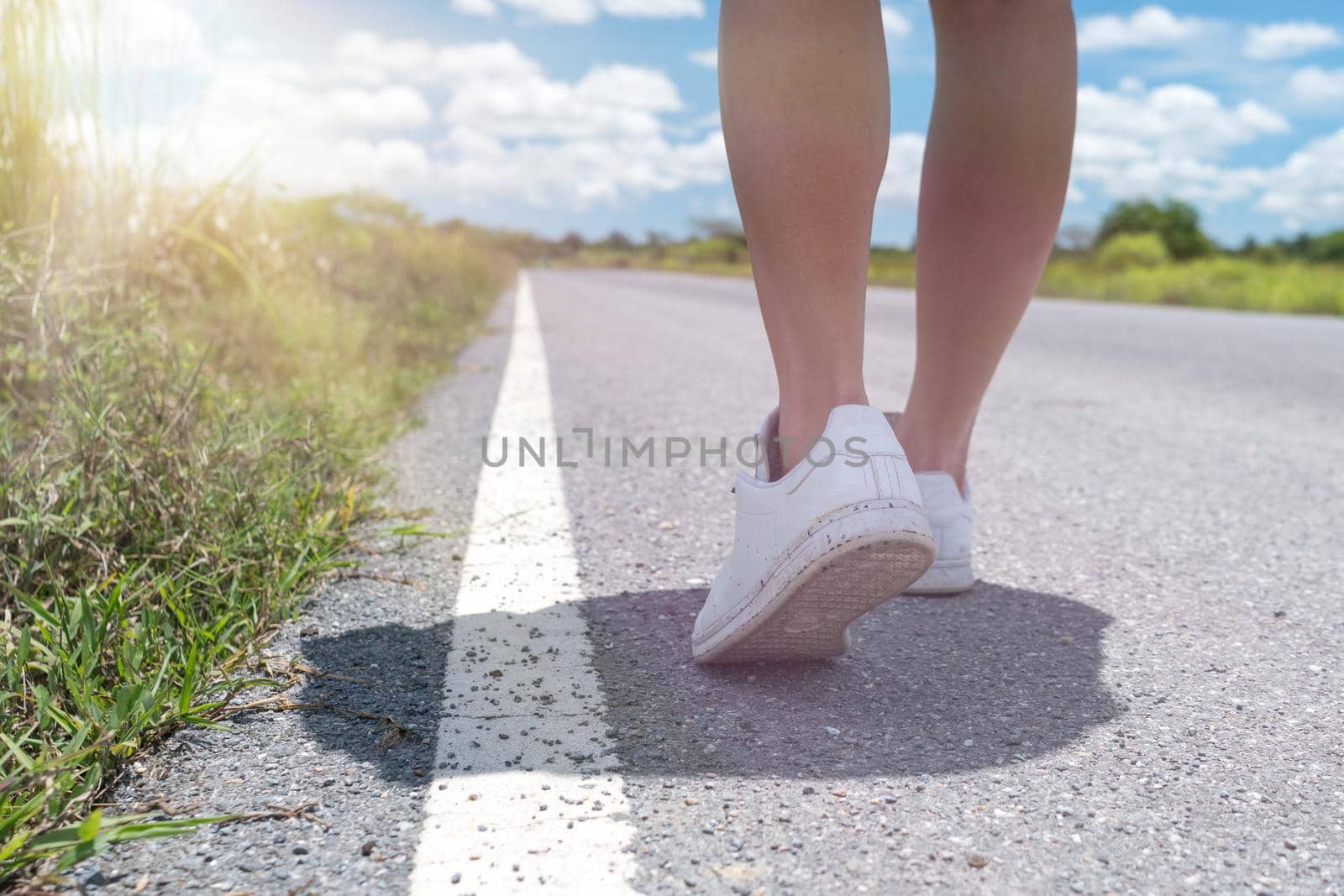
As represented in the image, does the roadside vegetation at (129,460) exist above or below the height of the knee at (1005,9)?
Result: below

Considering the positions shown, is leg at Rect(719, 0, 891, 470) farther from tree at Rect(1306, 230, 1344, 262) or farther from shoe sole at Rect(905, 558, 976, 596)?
tree at Rect(1306, 230, 1344, 262)

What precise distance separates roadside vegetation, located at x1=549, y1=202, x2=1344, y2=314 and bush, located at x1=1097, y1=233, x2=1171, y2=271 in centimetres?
4

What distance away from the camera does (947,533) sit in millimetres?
1788

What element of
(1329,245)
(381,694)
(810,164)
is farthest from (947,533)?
(1329,245)

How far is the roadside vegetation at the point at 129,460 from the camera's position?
1.18m

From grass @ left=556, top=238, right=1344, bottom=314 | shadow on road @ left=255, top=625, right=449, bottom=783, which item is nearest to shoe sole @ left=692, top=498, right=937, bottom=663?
shadow on road @ left=255, top=625, right=449, bottom=783

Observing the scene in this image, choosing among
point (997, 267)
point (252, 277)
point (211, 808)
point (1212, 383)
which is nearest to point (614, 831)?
point (211, 808)

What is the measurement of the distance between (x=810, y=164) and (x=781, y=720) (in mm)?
708

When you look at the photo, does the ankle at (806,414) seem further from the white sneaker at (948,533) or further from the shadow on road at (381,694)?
the shadow on road at (381,694)

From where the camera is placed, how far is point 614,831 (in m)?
1.05

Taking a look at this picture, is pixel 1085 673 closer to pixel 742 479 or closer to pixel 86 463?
pixel 742 479

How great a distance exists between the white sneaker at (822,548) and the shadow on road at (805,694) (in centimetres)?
8

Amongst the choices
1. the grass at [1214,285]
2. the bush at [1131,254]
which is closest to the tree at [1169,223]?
the bush at [1131,254]

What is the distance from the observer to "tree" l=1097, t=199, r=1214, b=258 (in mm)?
50625
